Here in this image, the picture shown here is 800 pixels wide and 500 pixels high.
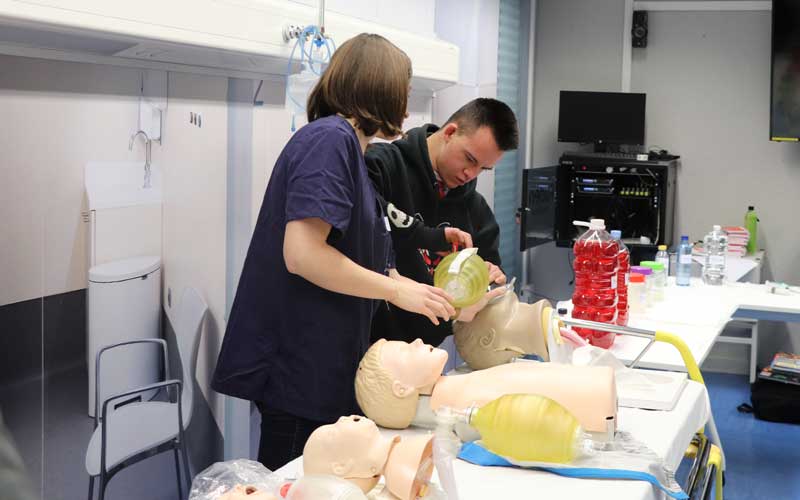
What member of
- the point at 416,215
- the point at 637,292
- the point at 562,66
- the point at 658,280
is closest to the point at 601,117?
the point at 562,66

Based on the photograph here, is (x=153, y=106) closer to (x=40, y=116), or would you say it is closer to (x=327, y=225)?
(x=40, y=116)

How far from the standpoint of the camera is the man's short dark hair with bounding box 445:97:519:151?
236 cm

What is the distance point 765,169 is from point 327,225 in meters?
4.88

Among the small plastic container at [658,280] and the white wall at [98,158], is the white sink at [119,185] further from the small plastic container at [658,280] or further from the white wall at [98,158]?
the small plastic container at [658,280]

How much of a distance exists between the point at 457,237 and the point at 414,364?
65 centimetres

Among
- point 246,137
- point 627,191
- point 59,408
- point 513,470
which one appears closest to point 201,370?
point 59,408

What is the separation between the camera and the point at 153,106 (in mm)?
2346

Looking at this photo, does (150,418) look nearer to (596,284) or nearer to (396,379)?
(396,379)

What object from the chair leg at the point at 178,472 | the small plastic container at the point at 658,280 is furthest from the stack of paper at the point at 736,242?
the chair leg at the point at 178,472

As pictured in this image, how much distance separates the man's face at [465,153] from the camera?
2.38 m

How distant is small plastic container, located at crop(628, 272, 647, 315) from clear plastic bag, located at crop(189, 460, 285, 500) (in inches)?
85.9

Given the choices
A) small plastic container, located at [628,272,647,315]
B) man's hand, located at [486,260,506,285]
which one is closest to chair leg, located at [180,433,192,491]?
man's hand, located at [486,260,506,285]

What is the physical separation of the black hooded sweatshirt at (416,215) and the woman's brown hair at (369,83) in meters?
0.44

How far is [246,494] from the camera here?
1.28 metres
